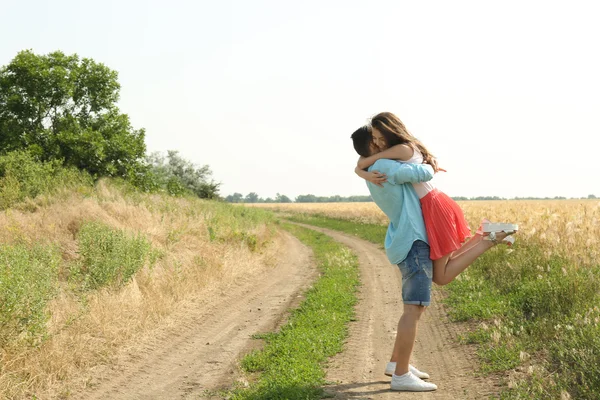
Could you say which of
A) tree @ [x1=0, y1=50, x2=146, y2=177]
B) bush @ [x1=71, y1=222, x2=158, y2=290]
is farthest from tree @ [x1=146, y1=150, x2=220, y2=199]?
bush @ [x1=71, y1=222, x2=158, y2=290]

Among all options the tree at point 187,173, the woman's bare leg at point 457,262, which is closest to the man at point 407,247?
the woman's bare leg at point 457,262

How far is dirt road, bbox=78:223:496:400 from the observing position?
6.40 meters

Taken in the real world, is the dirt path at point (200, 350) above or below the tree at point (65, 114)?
below

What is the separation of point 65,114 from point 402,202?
25805 millimetres

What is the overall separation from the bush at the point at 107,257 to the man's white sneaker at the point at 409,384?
635 centimetres

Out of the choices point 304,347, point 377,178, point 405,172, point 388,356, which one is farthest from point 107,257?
point 405,172

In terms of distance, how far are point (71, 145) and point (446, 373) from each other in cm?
2406

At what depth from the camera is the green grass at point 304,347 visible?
6.11m

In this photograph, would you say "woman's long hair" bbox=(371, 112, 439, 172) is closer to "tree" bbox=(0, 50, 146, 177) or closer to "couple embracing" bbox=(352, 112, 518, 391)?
"couple embracing" bbox=(352, 112, 518, 391)

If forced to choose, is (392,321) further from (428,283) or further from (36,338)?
(36,338)

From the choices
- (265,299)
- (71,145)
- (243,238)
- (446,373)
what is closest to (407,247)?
(446,373)

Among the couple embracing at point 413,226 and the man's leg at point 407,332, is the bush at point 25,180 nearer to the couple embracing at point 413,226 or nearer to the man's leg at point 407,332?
the couple embracing at point 413,226

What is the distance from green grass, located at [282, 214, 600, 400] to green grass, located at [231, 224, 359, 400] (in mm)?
1942

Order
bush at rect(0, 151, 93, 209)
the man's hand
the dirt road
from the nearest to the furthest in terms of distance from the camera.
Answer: the man's hand
the dirt road
bush at rect(0, 151, 93, 209)
